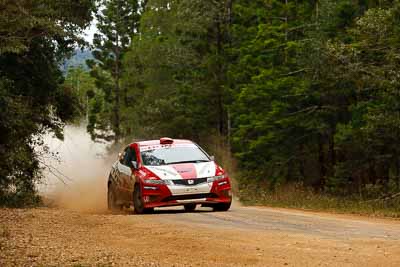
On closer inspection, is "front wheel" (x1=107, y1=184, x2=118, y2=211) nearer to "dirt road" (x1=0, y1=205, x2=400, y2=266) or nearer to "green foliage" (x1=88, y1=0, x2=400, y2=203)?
"dirt road" (x1=0, y1=205, x2=400, y2=266)

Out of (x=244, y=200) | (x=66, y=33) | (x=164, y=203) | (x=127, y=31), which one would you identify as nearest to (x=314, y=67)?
(x=244, y=200)

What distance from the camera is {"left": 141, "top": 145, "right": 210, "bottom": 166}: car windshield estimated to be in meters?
19.6

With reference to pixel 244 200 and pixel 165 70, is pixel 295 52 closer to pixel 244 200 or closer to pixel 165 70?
pixel 244 200

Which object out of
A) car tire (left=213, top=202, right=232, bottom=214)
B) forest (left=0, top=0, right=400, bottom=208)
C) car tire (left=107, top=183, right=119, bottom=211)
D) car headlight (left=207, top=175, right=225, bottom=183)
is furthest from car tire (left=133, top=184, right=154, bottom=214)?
forest (left=0, top=0, right=400, bottom=208)

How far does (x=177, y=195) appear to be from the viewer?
18.4 meters

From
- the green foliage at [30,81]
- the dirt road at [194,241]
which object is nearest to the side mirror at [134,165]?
the dirt road at [194,241]

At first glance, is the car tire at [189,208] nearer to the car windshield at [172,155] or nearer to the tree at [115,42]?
the car windshield at [172,155]

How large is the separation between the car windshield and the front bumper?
1.04 metres

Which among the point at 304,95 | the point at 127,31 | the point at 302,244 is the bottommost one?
the point at 302,244

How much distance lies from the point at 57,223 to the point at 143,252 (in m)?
4.78

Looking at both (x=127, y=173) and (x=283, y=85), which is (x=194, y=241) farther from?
(x=283, y=85)

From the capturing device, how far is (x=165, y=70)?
184ft

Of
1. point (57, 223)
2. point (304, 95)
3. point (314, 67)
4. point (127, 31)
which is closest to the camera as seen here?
point (57, 223)

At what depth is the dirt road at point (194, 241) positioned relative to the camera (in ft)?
35.7
